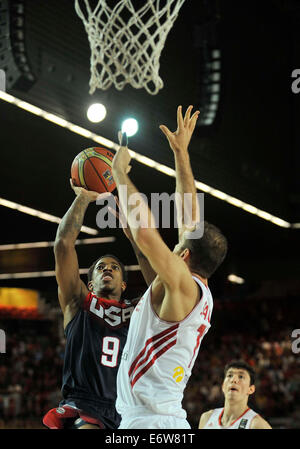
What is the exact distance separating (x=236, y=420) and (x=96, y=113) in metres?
3.96

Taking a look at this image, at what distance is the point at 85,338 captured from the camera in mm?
4652

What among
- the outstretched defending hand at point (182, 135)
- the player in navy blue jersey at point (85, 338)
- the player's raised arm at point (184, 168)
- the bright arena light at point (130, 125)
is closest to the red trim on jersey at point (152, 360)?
the player's raised arm at point (184, 168)

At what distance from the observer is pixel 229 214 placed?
12680mm

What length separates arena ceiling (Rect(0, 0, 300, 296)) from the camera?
26.8ft

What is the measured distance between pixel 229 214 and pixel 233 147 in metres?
1.83

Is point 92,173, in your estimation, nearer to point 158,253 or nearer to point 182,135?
point 182,135

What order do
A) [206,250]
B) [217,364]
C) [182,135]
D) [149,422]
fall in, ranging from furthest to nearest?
[217,364], [182,135], [206,250], [149,422]

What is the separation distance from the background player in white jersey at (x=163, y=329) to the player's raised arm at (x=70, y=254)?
112 cm

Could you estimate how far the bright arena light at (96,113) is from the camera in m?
8.41

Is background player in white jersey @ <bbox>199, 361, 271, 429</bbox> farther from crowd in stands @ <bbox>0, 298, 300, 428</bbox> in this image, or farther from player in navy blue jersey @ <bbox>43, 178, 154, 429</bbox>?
crowd in stands @ <bbox>0, 298, 300, 428</bbox>

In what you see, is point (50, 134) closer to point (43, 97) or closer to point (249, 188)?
point (43, 97)

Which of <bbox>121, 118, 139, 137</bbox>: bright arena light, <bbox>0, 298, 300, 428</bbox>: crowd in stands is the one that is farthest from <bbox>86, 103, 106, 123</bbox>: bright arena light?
<bbox>0, 298, 300, 428</bbox>: crowd in stands

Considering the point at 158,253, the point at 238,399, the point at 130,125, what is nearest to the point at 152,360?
the point at 158,253
